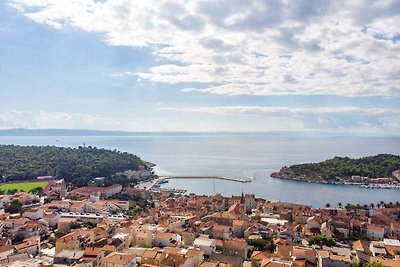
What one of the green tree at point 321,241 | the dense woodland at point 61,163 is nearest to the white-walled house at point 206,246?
the green tree at point 321,241

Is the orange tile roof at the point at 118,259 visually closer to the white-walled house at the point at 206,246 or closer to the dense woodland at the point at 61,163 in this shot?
the white-walled house at the point at 206,246

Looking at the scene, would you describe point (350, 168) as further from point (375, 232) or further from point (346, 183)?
point (375, 232)

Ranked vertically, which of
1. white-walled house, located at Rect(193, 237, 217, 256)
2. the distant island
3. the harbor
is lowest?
the harbor

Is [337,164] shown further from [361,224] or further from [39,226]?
[39,226]

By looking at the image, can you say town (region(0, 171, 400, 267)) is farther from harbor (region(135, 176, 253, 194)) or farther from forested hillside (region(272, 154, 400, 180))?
forested hillside (region(272, 154, 400, 180))

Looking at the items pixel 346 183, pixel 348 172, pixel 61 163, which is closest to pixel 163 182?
pixel 61 163

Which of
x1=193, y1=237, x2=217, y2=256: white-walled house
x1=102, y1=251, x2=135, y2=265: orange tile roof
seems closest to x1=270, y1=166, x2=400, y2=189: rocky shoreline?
x1=193, y1=237, x2=217, y2=256: white-walled house

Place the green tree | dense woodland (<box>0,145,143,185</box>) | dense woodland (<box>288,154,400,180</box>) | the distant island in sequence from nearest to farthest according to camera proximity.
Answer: the green tree < dense woodland (<box>0,145,143,185</box>) < the distant island < dense woodland (<box>288,154,400,180</box>)

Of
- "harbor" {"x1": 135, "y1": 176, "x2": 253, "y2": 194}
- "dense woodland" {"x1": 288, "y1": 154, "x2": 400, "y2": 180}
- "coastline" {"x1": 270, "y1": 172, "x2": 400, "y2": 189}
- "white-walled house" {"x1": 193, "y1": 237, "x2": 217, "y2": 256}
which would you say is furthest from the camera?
"dense woodland" {"x1": 288, "y1": 154, "x2": 400, "y2": 180}
